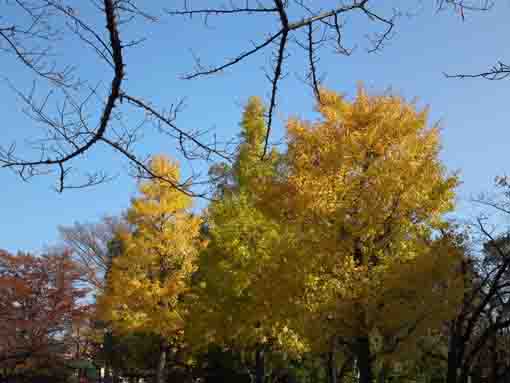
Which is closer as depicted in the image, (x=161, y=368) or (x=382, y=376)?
(x=382, y=376)

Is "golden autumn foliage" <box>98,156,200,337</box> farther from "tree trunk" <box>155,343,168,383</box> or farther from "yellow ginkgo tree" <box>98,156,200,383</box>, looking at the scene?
"tree trunk" <box>155,343,168,383</box>

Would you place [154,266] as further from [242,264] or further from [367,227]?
[367,227]

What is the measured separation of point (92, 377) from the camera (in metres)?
28.2

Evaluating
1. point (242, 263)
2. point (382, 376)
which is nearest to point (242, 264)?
point (242, 263)

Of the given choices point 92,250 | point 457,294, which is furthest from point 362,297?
point 92,250

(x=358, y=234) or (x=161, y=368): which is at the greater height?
(x=358, y=234)

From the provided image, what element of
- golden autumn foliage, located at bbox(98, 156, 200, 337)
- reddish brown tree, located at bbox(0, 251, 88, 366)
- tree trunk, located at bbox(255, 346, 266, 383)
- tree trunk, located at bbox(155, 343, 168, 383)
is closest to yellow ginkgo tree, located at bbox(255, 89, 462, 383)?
tree trunk, located at bbox(255, 346, 266, 383)

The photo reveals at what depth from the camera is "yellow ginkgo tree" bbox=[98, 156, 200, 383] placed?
590 inches

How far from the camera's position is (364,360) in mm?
8781

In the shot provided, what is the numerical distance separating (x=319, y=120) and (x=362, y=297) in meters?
3.52

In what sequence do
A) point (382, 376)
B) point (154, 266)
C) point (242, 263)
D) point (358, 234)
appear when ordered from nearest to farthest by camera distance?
1. point (358, 234)
2. point (242, 263)
3. point (382, 376)
4. point (154, 266)

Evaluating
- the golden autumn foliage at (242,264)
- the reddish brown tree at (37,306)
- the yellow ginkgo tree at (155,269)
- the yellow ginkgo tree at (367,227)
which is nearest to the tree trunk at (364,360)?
the yellow ginkgo tree at (367,227)

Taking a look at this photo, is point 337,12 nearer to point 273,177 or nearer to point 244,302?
point 273,177

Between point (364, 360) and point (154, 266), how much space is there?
28.8 feet
